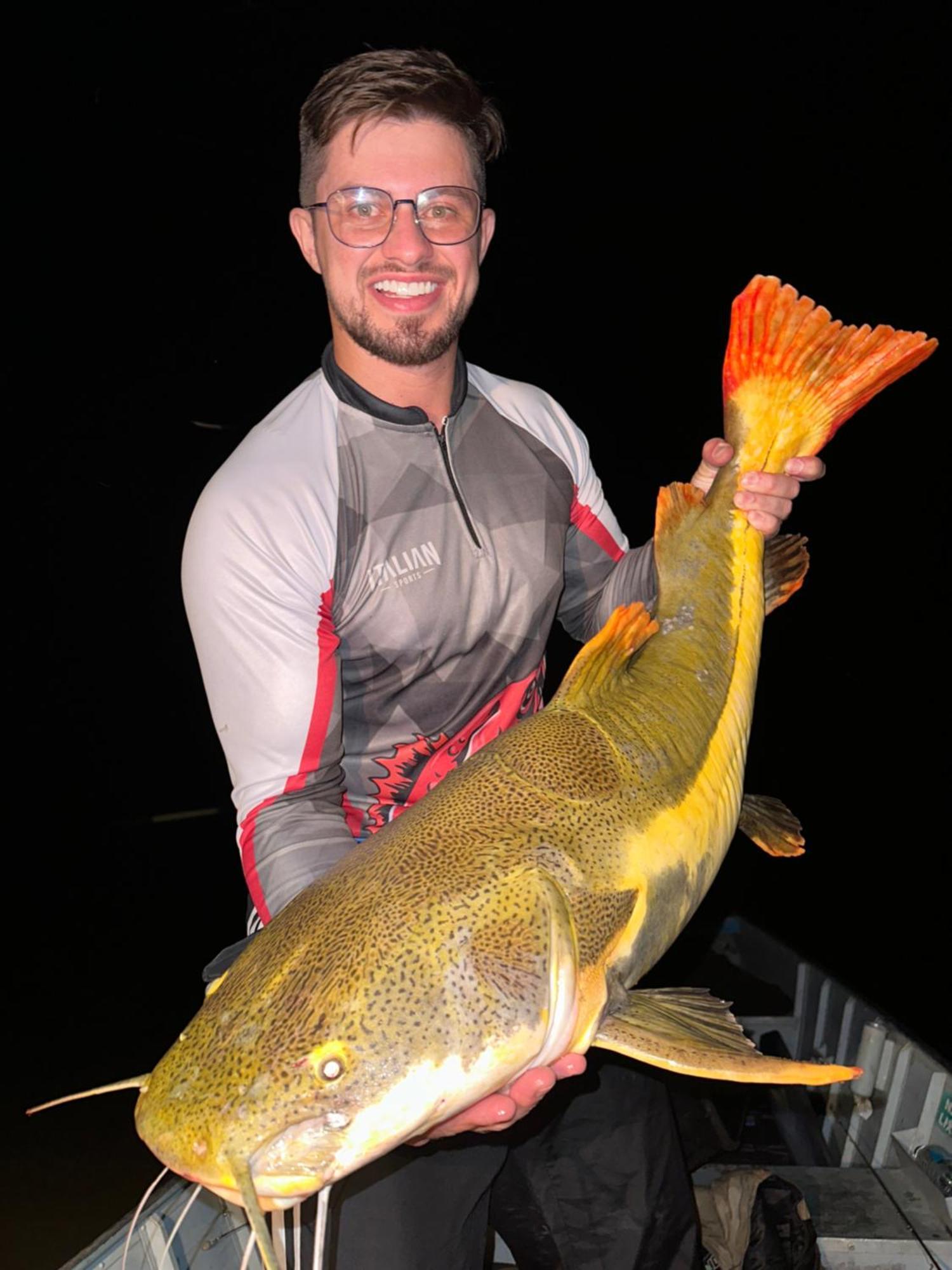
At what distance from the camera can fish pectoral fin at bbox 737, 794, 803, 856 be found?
184cm

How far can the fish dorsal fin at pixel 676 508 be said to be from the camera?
6.07ft

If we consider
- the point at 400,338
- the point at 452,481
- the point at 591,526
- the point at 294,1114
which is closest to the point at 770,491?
the point at 591,526

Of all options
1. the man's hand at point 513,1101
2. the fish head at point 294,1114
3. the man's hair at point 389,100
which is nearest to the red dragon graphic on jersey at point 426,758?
the man's hand at point 513,1101

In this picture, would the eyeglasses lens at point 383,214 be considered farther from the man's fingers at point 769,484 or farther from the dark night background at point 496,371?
the dark night background at point 496,371

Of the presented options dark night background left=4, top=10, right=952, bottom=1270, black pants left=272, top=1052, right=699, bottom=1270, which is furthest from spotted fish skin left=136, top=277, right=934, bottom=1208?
dark night background left=4, top=10, right=952, bottom=1270

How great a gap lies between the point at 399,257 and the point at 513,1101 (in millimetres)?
1426

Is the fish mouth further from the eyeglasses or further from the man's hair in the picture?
the man's hair

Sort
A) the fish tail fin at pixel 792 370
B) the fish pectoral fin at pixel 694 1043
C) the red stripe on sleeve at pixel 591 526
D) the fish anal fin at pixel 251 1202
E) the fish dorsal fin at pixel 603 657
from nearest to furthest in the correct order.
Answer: the fish anal fin at pixel 251 1202 → the fish pectoral fin at pixel 694 1043 → the fish dorsal fin at pixel 603 657 → the fish tail fin at pixel 792 370 → the red stripe on sleeve at pixel 591 526

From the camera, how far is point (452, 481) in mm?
1900

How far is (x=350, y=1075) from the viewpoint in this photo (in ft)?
3.55

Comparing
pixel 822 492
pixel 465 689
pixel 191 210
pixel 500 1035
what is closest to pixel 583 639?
pixel 465 689

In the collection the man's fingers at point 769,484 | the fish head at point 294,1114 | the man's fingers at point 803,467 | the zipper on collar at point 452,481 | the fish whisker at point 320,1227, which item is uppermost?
the man's fingers at point 803,467

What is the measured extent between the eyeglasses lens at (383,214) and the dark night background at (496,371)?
4.74 meters

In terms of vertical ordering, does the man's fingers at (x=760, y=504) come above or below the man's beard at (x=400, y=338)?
below
